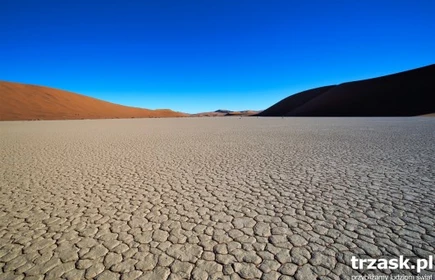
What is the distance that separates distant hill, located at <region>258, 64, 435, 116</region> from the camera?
4950 centimetres

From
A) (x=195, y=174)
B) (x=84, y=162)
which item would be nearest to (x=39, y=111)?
(x=84, y=162)

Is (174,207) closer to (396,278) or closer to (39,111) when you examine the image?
(396,278)

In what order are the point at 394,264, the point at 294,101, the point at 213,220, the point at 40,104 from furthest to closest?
1. the point at 294,101
2. the point at 40,104
3. the point at 213,220
4. the point at 394,264

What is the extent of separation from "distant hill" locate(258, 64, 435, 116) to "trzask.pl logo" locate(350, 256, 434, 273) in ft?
179

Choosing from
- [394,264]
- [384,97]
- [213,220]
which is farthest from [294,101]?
[394,264]

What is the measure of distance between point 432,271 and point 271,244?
1420mm

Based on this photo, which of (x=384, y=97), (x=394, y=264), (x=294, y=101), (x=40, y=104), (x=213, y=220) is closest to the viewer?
(x=394, y=264)

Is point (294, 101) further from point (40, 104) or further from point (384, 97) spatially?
point (40, 104)

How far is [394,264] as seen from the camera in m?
2.24

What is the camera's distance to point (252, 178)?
16.8 ft

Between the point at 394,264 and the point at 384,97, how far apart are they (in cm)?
6755

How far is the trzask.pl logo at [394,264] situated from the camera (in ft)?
7.17

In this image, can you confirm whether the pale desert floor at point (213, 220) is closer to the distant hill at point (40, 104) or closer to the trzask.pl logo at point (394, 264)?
the trzask.pl logo at point (394, 264)

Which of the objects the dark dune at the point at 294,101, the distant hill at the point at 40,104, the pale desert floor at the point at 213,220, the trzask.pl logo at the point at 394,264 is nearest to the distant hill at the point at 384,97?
the dark dune at the point at 294,101
